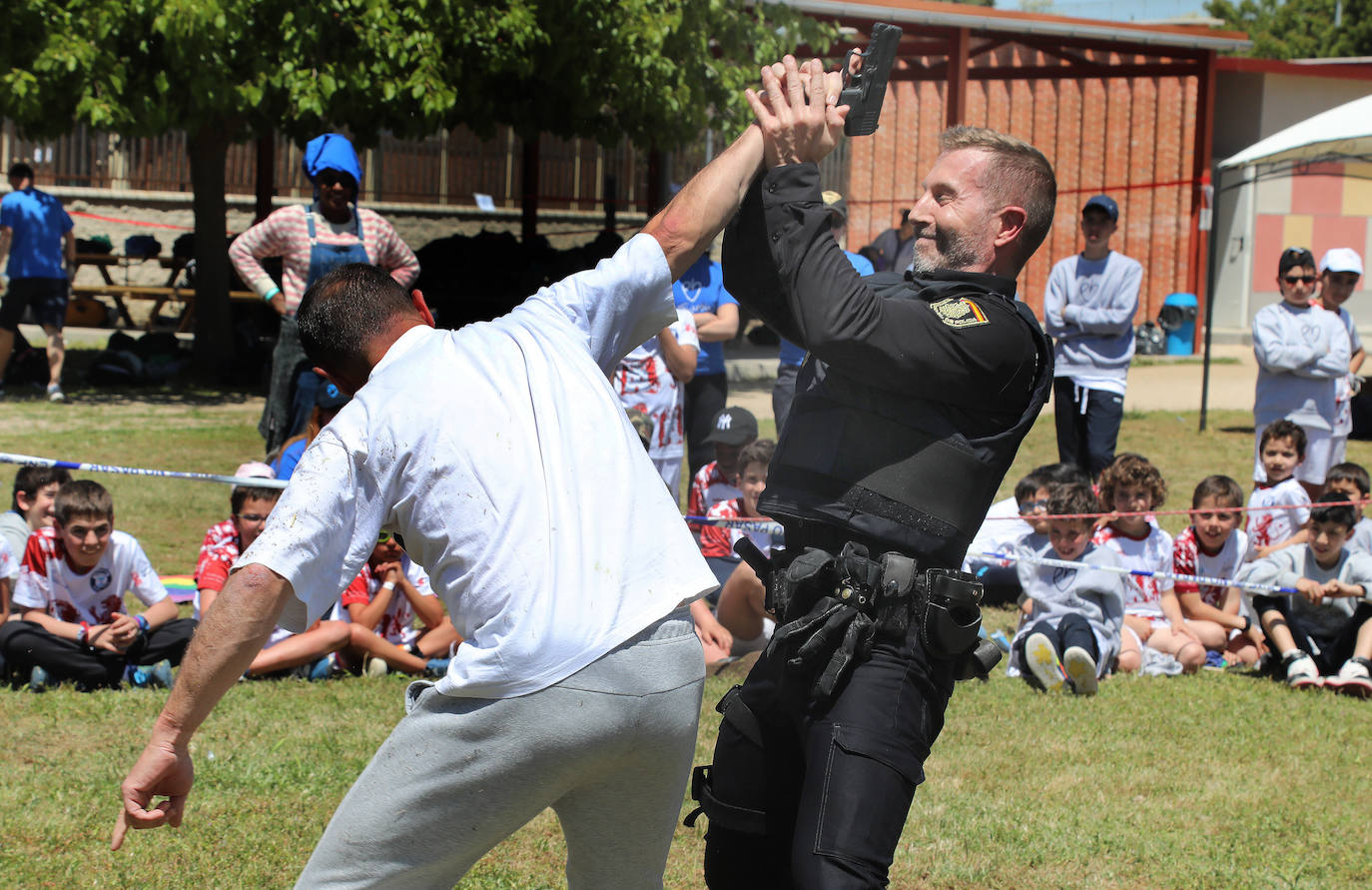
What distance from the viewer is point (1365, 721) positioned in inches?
226

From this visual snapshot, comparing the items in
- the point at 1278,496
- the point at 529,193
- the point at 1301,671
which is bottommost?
the point at 1301,671

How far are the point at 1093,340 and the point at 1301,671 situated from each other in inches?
112

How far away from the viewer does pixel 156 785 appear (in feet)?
7.84

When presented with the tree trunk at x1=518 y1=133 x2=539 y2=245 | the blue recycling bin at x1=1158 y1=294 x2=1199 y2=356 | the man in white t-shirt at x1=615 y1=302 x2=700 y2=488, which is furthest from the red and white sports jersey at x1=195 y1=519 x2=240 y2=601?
the blue recycling bin at x1=1158 y1=294 x2=1199 y2=356

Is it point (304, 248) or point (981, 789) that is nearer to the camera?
point (981, 789)

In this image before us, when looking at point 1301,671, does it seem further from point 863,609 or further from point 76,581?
point 76,581

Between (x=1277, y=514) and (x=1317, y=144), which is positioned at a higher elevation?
(x=1317, y=144)

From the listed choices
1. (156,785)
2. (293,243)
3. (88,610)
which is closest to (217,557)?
(88,610)

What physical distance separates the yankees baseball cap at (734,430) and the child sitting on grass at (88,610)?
9.07ft

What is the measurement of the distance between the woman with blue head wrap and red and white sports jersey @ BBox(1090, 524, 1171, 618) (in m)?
4.26

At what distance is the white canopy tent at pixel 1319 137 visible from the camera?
11883 mm

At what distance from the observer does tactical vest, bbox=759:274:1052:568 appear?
270 cm

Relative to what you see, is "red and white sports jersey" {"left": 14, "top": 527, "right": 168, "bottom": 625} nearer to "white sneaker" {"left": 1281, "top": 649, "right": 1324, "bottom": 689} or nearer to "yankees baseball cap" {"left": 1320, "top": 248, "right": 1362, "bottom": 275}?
"white sneaker" {"left": 1281, "top": 649, "right": 1324, "bottom": 689}

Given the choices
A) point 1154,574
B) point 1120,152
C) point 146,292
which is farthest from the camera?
point 1120,152
